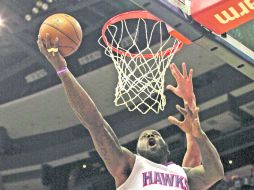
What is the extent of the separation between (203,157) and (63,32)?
0.90 meters

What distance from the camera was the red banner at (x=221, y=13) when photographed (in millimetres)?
3160

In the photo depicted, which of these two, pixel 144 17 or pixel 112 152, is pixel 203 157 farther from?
pixel 144 17

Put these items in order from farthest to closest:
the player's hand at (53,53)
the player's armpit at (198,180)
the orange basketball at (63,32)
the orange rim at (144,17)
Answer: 1. the orange rim at (144,17)
2. the player's armpit at (198,180)
3. the orange basketball at (63,32)
4. the player's hand at (53,53)

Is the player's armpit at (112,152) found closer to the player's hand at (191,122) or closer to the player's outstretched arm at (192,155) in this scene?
the player's hand at (191,122)

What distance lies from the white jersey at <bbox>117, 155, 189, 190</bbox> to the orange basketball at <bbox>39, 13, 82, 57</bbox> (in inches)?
24.5

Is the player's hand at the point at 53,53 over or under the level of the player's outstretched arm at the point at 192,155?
over

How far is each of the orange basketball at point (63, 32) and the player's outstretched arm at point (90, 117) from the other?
3.2 inches

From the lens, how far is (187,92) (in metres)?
2.78

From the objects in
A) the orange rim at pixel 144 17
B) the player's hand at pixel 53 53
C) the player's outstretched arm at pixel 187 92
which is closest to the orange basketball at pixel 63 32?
the player's hand at pixel 53 53

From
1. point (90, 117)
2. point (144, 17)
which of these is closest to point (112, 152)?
point (90, 117)

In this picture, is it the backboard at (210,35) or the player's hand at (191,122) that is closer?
the player's hand at (191,122)

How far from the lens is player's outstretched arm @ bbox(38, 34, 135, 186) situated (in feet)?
7.95

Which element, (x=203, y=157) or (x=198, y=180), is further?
(x=198, y=180)

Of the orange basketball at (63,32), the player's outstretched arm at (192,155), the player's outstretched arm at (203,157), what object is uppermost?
the orange basketball at (63,32)
